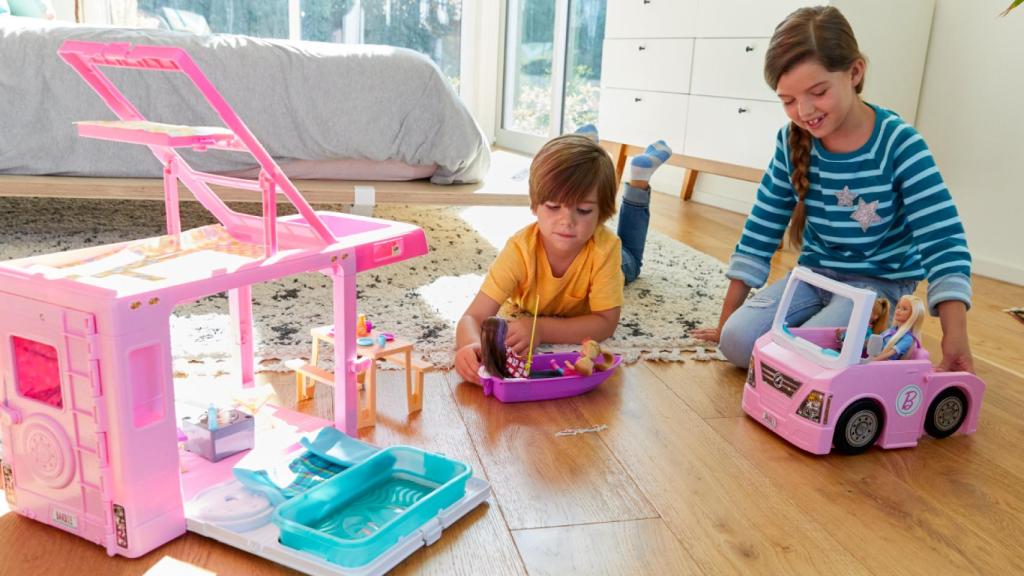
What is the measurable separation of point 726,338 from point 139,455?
3.42 feet

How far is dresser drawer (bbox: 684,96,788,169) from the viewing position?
2594mm

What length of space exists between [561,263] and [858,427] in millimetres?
643

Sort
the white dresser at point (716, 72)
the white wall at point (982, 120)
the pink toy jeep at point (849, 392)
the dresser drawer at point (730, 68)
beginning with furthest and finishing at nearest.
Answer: the dresser drawer at point (730, 68) < the white dresser at point (716, 72) < the white wall at point (982, 120) < the pink toy jeep at point (849, 392)

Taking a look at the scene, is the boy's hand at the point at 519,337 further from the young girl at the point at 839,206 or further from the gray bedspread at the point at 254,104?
the gray bedspread at the point at 254,104

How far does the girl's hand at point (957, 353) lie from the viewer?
129 cm

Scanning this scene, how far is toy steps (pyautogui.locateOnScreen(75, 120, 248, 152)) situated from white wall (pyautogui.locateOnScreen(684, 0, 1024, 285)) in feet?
7.19

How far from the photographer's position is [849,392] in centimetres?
118

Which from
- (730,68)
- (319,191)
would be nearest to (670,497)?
(319,191)

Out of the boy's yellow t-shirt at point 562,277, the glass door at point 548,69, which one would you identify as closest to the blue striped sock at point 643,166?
the boy's yellow t-shirt at point 562,277

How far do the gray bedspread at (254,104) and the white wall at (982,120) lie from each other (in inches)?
55.0

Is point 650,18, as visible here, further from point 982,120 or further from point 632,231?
point 632,231

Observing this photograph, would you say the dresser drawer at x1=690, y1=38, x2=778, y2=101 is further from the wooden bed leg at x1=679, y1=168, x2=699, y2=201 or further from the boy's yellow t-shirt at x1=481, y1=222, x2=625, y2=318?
the boy's yellow t-shirt at x1=481, y1=222, x2=625, y2=318

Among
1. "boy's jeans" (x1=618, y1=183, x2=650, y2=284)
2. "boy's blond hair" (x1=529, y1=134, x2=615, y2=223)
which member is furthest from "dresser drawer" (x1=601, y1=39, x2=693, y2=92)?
"boy's blond hair" (x1=529, y1=134, x2=615, y2=223)

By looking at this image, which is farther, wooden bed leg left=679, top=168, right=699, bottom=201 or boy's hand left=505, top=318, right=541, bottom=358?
wooden bed leg left=679, top=168, right=699, bottom=201
